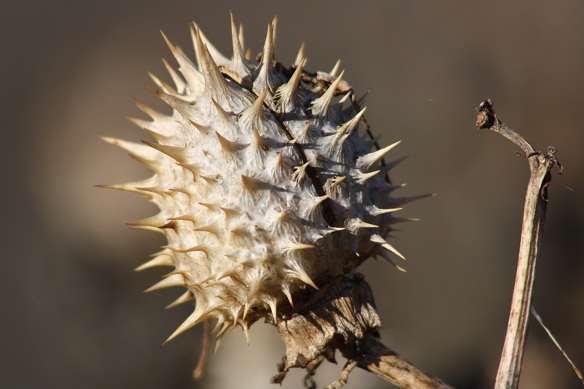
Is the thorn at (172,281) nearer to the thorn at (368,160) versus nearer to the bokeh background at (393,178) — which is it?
the thorn at (368,160)

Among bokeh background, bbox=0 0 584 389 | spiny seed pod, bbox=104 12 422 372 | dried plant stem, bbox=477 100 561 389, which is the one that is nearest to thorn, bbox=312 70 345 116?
spiny seed pod, bbox=104 12 422 372

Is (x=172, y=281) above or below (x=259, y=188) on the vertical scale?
below

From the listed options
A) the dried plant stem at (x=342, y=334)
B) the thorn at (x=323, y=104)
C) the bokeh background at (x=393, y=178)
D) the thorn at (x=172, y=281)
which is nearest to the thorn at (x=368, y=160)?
the thorn at (x=323, y=104)

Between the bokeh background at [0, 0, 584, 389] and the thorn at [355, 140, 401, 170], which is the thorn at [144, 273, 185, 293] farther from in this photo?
the bokeh background at [0, 0, 584, 389]

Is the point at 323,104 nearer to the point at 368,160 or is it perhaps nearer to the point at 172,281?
the point at 368,160

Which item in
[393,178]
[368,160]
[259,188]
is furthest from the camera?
[393,178]

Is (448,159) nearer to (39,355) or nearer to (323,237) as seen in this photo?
(323,237)

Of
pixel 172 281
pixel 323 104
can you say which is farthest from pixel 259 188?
pixel 172 281

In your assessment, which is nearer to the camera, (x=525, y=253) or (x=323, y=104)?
(x=525, y=253)
